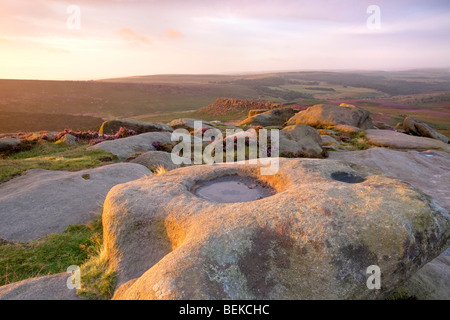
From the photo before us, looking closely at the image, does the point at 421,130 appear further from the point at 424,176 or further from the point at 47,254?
the point at 47,254

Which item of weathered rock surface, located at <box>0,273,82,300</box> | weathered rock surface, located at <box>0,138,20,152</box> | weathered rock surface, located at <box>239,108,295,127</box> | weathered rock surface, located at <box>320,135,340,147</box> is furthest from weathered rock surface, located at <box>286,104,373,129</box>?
weathered rock surface, located at <box>0,273,82,300</box>

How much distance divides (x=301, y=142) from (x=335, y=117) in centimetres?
1584

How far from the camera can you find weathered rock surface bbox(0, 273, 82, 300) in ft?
21.4

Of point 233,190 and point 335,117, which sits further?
point 335,117

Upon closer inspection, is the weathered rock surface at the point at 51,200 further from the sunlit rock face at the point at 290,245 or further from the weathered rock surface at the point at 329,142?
the weathered rock surface at the point at 329,142

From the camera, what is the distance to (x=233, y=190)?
9531 mm

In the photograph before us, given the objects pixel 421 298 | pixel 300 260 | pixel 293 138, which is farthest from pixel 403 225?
pixel 293 138

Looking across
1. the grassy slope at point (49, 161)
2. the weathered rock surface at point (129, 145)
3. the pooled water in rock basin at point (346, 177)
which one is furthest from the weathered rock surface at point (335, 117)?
the pooled water in rock basin at point (346, 177)

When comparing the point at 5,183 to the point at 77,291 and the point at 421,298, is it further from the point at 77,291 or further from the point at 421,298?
the point at 421,298

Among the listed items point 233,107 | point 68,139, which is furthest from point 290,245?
point 233,107

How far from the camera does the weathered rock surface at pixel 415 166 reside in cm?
1463

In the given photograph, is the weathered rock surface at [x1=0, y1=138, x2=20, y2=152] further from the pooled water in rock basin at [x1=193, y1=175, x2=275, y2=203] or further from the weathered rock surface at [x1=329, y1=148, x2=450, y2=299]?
the weathered rock surface at [x1=329, y1=148, x2=450, y2=299]

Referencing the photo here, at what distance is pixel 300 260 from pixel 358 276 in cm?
112
